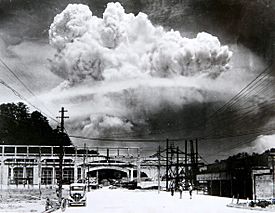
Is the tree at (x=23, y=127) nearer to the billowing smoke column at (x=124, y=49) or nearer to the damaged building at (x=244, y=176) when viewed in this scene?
the billowing smoke column at (x=124, y=49)

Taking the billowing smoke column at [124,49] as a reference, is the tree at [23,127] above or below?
below

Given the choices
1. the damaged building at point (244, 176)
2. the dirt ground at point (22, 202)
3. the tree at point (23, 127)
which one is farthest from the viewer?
the damaged building at point (244, 176)

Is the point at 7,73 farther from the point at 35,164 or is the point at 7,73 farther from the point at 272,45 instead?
the point at 35,164

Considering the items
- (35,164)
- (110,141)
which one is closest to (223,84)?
(110,141)

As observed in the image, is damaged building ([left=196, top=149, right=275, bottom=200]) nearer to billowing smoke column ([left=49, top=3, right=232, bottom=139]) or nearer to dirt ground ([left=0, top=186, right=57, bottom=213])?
billowing smoke column ([left=49, top=3, right=232, bottom=139])

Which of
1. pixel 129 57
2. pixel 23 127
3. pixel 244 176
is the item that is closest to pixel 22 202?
pixel 23 127

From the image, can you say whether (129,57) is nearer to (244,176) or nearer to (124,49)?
(124,49)

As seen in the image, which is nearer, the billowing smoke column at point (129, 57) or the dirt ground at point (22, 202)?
the billowing smoke column at point (129, 57)

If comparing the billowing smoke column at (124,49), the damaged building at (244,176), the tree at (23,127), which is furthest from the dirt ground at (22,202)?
the damaged building at (244,176)
